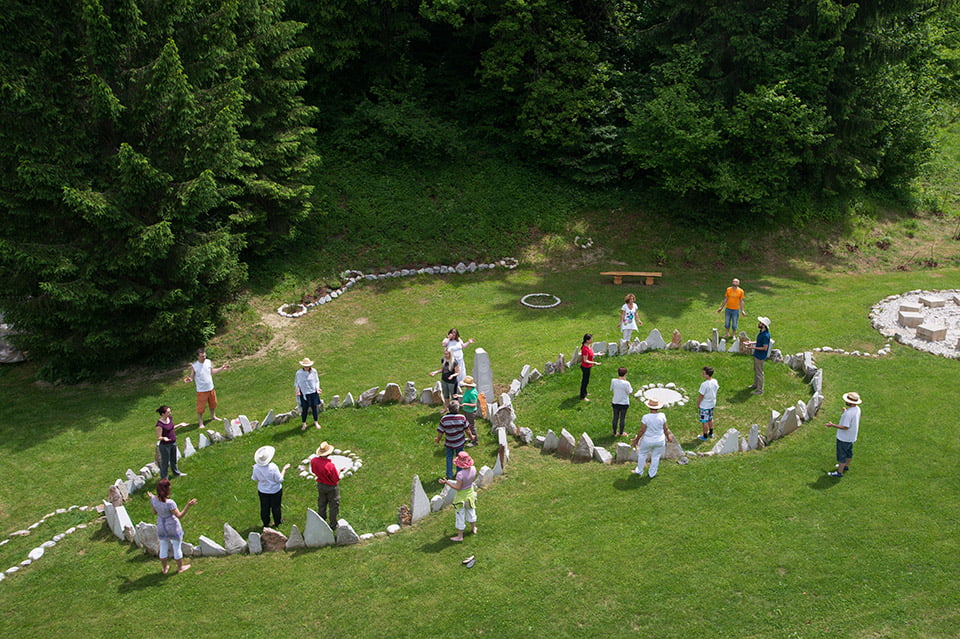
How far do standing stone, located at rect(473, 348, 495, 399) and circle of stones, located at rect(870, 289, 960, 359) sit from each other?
1149 centimetres

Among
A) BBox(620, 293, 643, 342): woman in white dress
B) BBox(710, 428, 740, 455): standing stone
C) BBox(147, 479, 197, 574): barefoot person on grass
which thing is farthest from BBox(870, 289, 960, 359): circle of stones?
BBox(147, 479, 197, 574): barefoot person on grass

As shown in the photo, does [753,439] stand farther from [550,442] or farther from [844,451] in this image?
[550,442]

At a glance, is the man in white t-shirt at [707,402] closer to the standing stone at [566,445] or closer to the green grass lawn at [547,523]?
the green grass lawn at [547,523]

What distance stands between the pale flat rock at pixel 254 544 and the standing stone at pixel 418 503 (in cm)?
258

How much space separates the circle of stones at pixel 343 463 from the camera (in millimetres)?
13930

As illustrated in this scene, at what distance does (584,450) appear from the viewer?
43.7ft

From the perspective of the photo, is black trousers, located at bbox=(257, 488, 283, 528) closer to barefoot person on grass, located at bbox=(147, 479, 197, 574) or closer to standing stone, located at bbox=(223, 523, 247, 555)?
standing stone, located at bbox=(223, 523, 247, 555)

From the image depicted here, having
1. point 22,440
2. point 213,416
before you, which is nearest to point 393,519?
point 213,416

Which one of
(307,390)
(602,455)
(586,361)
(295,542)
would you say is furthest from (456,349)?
(295,542)

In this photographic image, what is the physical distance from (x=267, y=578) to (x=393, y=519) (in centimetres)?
237

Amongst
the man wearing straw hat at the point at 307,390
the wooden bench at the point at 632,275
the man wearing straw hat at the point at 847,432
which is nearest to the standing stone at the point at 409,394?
the man wearing straw hat at the point at 307,390

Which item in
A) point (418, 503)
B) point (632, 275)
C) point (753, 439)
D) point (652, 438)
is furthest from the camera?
point (632, 275)

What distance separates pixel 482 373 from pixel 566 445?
136 inches

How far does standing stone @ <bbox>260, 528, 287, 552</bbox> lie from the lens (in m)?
11.4
